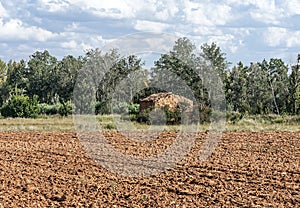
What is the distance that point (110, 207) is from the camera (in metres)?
7.48

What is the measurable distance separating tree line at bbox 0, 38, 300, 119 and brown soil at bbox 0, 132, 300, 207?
834cm

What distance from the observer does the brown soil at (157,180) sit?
7.89m

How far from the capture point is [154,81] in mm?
34594

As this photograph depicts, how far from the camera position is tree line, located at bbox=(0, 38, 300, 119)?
29.9 meters

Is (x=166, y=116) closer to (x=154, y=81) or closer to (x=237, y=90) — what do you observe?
(x=154, y=81)

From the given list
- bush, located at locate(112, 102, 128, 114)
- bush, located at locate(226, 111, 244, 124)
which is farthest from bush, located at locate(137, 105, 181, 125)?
bush, located at locate(226, 111, 244, 124)

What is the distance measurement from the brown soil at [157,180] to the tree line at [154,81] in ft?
27.4

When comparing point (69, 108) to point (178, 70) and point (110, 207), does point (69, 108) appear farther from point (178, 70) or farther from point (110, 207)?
point (110, 207)

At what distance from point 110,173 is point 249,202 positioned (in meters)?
3.65

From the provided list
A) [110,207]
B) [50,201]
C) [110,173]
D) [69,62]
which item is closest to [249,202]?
[110,207]

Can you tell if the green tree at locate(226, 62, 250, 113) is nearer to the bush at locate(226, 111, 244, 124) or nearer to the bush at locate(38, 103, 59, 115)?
the bush at locate(226, 111, 244, 124)

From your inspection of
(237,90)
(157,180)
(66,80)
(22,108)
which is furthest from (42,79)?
(157,180)

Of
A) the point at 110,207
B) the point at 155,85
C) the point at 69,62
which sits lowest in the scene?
the point at 110,207

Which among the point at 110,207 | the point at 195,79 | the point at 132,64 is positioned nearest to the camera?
the point at 110,207
